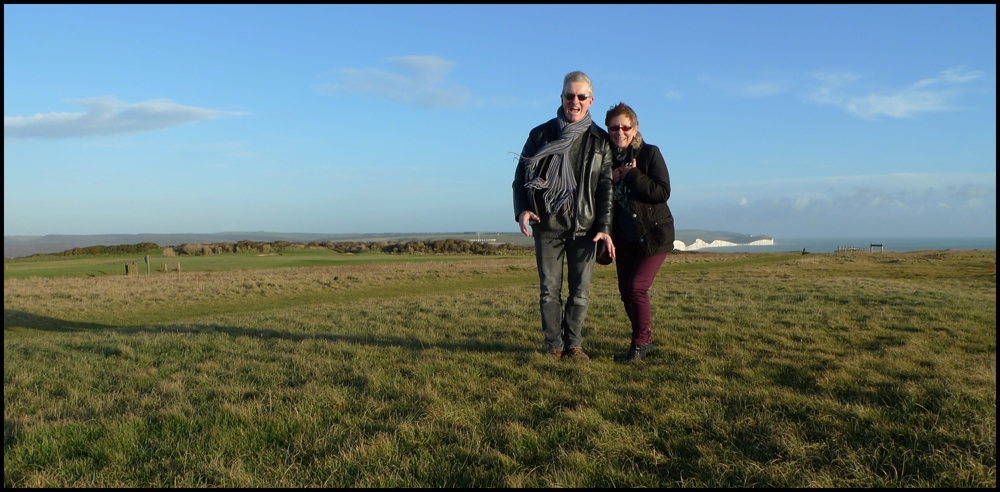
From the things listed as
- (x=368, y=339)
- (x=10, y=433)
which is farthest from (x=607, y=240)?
(x=10, y=433)

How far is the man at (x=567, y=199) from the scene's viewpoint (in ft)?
13.9

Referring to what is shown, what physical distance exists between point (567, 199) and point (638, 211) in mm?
608

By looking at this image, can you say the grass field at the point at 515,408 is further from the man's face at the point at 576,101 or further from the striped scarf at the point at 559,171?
the man's face at the point at 576,101

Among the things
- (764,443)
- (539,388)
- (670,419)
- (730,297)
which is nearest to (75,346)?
(539,388)

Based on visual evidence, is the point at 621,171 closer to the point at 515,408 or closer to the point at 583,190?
the point at 583,190

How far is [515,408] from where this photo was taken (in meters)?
3.08

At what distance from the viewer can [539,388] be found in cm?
345

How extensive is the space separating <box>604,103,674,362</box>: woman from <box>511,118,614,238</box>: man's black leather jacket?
0.40 ft

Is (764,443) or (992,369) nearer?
(764,443)

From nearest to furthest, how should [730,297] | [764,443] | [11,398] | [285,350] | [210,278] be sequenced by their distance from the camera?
1. [764,443]
2. [11,398]
3. [285,350]
4. [730,297]
5. [210,278]

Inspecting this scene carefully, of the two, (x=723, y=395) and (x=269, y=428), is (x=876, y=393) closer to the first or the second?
Result: (x=723, y=395)

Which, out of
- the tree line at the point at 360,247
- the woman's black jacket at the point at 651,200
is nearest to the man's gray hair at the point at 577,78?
the woman's black jacket at the point at 651,200

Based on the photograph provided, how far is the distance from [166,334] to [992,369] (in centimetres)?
821

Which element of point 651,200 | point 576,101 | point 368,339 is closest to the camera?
point 576,101
